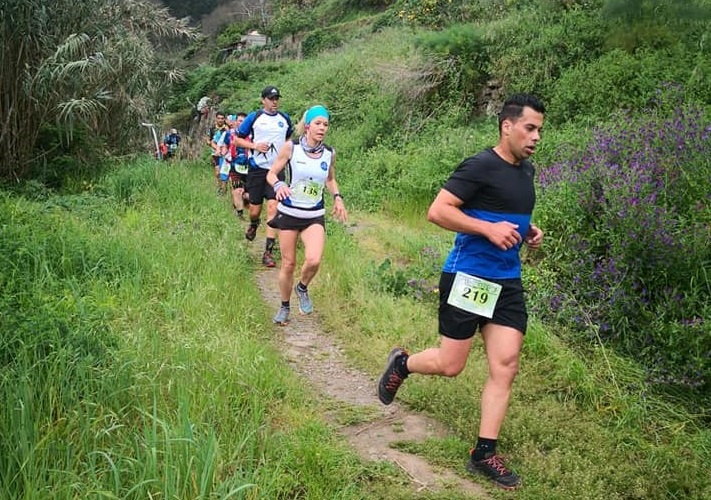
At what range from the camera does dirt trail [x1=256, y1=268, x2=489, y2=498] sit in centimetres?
358

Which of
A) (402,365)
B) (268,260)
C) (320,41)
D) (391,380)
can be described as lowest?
(268,260)

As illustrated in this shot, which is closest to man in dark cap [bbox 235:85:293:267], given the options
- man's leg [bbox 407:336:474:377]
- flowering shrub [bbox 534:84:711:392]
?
flowering shrub [bbox 534:84:711:392]

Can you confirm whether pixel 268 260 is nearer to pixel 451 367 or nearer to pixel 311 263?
pixel 311 263

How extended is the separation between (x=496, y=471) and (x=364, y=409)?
44.3 inches

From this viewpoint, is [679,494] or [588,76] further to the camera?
[588,76]

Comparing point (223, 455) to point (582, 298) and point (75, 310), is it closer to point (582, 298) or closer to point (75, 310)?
point (75, 310)

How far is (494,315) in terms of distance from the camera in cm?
363

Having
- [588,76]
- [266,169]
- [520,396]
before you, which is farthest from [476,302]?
[588,76]

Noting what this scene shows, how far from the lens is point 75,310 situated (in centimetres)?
445

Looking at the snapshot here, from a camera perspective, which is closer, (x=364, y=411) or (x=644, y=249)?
(x=364, y=411)

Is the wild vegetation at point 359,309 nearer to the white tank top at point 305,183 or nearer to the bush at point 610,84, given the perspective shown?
the bush at point 610,84

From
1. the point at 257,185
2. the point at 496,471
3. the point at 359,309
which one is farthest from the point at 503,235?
the point at 257,185

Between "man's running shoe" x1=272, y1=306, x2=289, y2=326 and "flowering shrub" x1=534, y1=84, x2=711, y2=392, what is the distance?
227 centimetres

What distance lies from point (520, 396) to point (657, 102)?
5.82 meters
